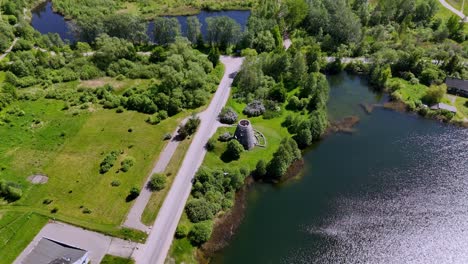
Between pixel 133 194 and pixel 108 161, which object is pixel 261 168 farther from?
pixel 108 161

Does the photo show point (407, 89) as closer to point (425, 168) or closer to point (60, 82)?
point (425, 168)

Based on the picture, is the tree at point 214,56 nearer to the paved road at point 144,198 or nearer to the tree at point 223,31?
the tree at point 223,31

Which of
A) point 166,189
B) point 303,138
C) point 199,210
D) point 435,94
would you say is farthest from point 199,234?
point 435,94

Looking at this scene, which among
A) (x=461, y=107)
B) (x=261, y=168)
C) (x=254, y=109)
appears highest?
(x=461, y=107)

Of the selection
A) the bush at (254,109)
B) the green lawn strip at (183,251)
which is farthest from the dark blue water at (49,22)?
the green lawn strip at (183,251)

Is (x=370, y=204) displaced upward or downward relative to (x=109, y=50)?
downward

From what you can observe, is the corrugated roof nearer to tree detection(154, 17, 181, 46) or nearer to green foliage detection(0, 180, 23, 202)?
green foliage detection(0, 180, 23, 202)
